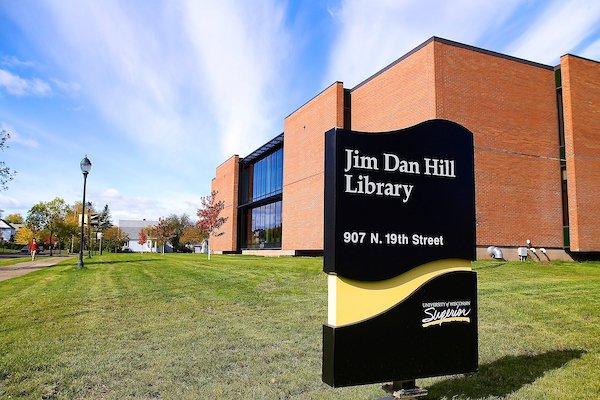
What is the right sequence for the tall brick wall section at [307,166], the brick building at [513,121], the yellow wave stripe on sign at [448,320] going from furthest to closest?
the tall brick wall section at [307,166] → the brick building at [513,121] → the yellow wave stripe on sign at [448,320]

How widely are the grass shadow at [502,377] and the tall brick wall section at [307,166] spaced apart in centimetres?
Result: 2448

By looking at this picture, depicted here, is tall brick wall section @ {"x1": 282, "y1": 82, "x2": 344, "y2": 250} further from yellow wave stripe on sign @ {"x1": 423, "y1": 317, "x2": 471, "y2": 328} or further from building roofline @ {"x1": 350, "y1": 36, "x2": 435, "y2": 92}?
yellow wave stripe on sign @ {"x1": 423, "y1": 317, "x2": 471, "y2": 328}

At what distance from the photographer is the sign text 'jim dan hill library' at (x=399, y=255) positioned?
4.11 metres

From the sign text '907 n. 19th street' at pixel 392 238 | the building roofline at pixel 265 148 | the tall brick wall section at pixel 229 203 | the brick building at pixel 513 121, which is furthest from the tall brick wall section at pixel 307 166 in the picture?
the sign text '907 n. 19th street' at pixel 392 238

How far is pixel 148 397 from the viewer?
4.95 meters

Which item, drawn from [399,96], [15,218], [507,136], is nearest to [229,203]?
[399,96]

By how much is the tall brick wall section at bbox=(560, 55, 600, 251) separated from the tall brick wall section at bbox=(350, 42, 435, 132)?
8.34 meters

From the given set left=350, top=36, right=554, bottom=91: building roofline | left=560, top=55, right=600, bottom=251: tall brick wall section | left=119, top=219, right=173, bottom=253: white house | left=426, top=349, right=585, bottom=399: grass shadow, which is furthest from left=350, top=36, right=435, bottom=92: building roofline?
left=119, top=219, right=173, bottom=253: white house

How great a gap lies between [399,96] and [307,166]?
10.7m

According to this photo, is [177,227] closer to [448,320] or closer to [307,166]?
[307,166]

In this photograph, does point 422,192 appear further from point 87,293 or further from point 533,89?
point 533,89

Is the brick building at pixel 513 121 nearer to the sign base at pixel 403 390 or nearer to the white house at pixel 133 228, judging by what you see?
the sign base at pixel 403 390

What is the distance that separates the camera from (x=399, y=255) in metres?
4.35

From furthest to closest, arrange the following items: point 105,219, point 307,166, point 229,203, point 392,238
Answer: point 105,219, point 229,203, point 307,166, point 392,238
